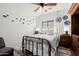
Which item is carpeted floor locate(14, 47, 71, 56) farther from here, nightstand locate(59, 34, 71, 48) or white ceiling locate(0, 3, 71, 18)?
white ceiling locate(0, 3, 71, 18)

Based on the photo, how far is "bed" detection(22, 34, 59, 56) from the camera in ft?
9.37

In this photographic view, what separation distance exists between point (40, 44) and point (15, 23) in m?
0.57

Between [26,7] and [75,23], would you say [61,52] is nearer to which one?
[75,23]

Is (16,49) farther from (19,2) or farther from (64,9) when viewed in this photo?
(64,9)

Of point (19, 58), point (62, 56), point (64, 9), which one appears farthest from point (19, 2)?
point (62, 56)

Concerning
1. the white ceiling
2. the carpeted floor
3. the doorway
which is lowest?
the carpeted floor

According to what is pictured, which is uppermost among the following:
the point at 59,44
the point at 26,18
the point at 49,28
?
the point at 26,18

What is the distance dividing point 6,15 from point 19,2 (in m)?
0.32

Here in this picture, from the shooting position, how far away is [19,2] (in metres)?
2.89

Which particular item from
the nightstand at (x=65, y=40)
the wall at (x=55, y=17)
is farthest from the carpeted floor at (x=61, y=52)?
the wall at (x=55, y=17)

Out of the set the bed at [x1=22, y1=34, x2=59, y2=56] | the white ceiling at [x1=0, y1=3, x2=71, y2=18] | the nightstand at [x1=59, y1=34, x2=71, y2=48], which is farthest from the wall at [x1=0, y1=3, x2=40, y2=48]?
the nightstand at [x1=59, y1=34, x2=71, y2=48]

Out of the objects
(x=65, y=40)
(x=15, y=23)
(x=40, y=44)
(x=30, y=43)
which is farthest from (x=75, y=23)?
(x=15, y=23)

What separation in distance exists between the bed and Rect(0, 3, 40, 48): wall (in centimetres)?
11

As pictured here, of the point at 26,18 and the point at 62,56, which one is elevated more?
the point at 26,18
